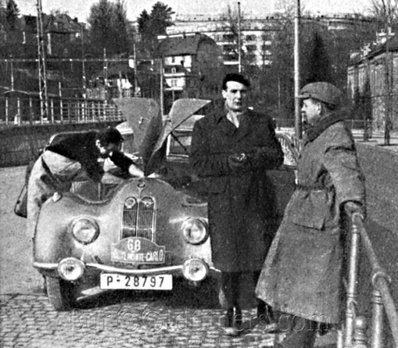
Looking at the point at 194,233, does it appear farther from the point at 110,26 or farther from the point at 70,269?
the point at 110,26

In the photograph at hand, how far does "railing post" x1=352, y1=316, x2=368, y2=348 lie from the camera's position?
2.94 metres

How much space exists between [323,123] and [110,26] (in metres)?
10.7

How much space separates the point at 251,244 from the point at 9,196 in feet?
39.0

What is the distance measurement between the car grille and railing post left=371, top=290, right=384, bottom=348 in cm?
352

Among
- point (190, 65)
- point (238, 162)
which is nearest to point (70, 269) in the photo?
point (238, 162)

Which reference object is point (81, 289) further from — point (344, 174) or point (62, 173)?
point (344, 174)

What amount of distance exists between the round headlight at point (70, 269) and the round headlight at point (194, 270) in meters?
0.85

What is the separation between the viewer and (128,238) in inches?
243

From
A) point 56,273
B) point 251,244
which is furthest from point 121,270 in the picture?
point 251,244

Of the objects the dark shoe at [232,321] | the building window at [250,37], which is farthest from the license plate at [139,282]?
the building window at [250,37]

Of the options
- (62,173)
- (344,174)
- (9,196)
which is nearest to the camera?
(344,174)

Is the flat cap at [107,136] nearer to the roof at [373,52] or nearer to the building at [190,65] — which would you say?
the building at [190,65]

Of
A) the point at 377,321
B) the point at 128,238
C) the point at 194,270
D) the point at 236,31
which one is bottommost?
the point at 194,270

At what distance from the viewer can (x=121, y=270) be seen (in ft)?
20.0
